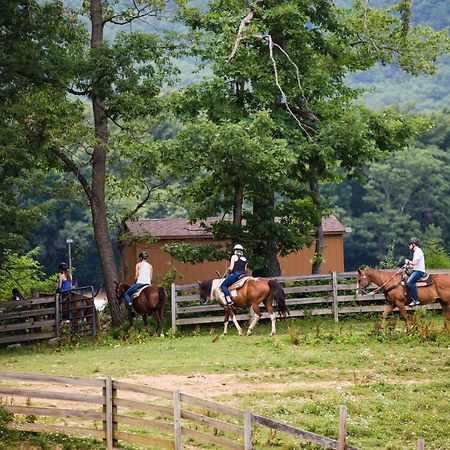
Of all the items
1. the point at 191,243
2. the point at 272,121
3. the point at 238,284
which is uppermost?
the point at 272,121

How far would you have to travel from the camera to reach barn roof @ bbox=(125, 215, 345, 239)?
150 ft

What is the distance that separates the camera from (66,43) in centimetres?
3272

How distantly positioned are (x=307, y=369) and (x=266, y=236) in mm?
11041

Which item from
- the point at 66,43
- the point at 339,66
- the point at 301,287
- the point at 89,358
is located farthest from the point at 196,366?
the point at 339,66

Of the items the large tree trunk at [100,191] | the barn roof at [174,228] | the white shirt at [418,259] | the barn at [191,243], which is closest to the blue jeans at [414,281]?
the white shirt at [418,259]

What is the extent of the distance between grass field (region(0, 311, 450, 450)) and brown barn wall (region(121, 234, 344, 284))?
13.9 metres

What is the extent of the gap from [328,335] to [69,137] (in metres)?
10.1

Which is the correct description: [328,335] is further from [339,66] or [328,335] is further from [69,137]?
[339,66]

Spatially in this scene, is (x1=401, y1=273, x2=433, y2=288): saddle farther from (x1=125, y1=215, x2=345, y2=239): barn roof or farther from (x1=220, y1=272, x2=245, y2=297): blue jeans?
(x1=125, y1=215, x2=345, y2=239): barn roof

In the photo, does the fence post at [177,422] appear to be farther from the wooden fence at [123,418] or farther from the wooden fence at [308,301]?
the wooden fence at [308,301]

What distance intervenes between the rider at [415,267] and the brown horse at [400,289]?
0.17 meters

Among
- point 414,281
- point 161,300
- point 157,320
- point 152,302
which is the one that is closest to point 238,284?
point 161,300

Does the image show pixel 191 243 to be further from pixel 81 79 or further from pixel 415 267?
pixel 415 267

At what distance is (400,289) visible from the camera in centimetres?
2823
